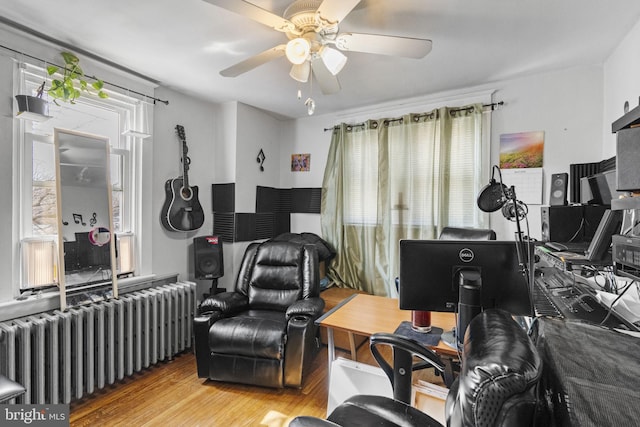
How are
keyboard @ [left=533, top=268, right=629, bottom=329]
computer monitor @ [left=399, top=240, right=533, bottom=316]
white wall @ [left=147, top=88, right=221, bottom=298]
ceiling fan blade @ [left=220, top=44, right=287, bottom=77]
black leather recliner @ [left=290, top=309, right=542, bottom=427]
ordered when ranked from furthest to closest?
1. white wall @ [left=147, top=88, right=221, bottom=298]
2. ceiling fan blade @ [left=220, top=44, right=287, bottom=77]
3. keyboard @ [left=533, top=268, right=629, bottom=329]
4. computer monitor @ [left=399, top=240, right=533, bottom=316]
5. black leather recliner @ [left=290, top=309, right=542, bottom=427]

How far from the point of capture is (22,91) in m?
2.05

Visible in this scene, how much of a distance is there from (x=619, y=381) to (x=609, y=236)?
2.87 ft

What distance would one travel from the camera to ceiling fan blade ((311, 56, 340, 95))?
6.11 feet

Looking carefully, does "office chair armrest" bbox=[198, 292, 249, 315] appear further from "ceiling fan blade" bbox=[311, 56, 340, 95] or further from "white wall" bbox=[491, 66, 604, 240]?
"white wall" bbox=[491, 66, 604, 240]

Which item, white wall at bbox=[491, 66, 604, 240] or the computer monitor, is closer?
the computer monitor

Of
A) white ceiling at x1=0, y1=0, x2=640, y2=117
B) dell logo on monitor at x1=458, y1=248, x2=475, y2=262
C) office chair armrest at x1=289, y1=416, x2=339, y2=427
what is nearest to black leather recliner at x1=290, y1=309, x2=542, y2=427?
office chair armrest at x1=289, y1=416, x2=339, y2=427

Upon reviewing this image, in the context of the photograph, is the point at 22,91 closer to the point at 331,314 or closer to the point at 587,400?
the point at 331,314

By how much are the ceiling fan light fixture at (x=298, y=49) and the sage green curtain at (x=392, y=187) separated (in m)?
1.99

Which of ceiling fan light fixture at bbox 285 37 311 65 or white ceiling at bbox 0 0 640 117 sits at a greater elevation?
white ceiling at bbox 0 0 640 117

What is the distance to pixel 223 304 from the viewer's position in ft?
8.18

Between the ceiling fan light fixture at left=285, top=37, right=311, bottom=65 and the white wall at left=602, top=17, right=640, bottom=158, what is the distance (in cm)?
197

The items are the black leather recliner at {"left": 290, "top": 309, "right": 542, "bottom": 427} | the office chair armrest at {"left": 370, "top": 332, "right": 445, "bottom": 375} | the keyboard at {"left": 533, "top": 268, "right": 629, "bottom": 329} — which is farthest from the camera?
the keyboard at {"left": 533, "top": 268, "right": 629, "bottom": 329}

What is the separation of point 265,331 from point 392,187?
2.03m

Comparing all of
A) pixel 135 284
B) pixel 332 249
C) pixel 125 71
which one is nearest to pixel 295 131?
pixel 332 249
